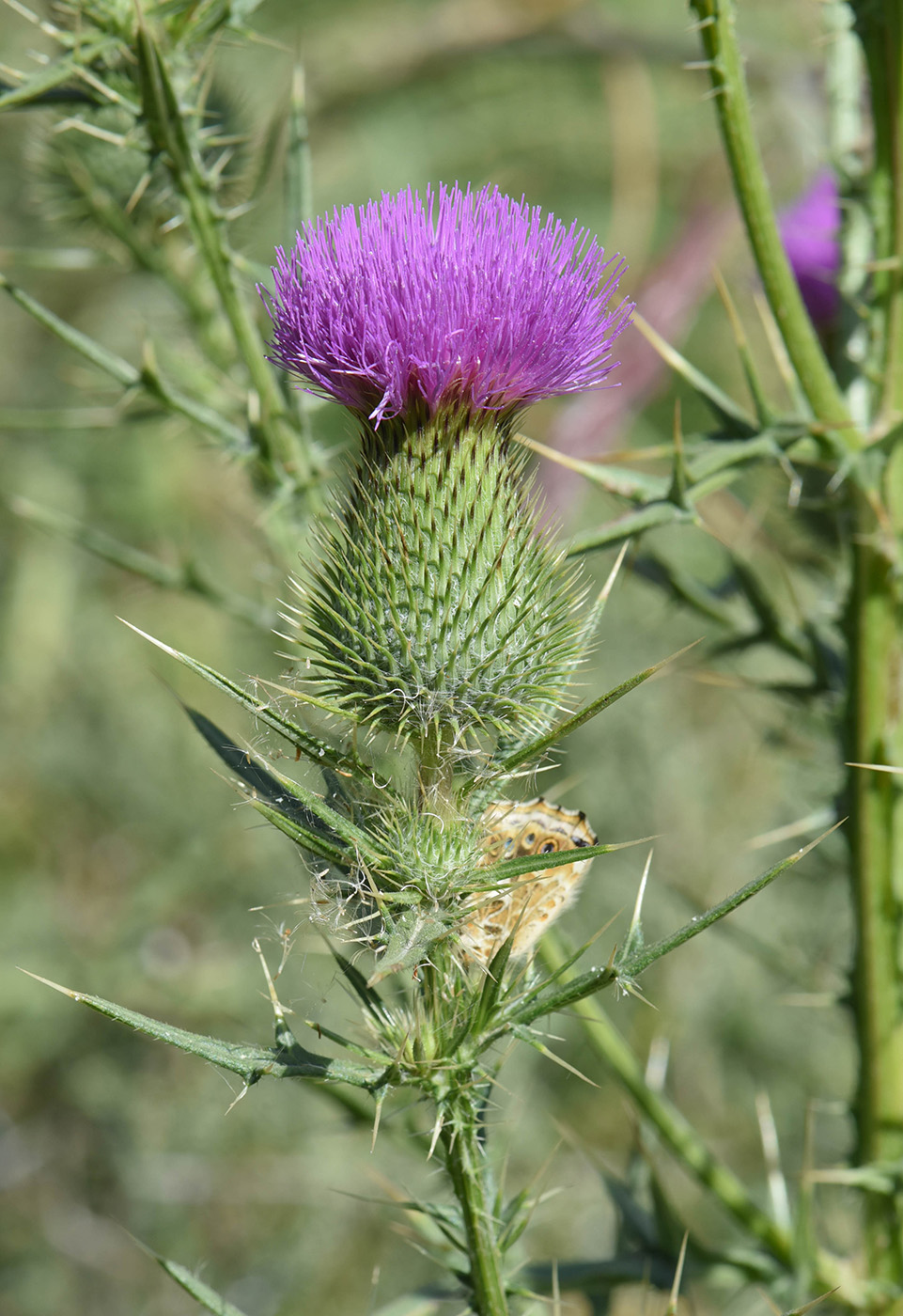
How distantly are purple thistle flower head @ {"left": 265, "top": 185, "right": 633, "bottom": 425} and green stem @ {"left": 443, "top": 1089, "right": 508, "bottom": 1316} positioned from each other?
87cm

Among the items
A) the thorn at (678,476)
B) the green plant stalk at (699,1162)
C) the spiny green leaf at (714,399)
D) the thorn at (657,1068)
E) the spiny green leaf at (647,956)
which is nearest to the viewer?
the spiny green leaf at (647,956)

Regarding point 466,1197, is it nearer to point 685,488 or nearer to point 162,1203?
point 685,488

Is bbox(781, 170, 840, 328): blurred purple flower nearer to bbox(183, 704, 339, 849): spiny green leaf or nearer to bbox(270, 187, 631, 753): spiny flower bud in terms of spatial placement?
bbox(270, 187, 631, 753): spiny flower bud

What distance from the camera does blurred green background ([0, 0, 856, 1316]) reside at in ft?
12.2

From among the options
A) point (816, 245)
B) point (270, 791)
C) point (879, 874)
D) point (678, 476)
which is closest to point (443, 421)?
point (678, 476)

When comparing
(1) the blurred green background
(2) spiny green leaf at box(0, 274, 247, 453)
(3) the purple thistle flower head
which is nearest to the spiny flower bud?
(3) the purple thistle flower head

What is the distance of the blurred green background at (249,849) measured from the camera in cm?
373

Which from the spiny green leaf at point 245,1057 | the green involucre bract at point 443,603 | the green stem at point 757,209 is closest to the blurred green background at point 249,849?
the green stem at point 757,209

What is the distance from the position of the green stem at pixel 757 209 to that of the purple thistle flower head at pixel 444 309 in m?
0.42

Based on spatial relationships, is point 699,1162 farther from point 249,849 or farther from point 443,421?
point 249,849

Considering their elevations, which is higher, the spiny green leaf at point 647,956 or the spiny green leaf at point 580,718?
the spiny green leaf at point 580,718

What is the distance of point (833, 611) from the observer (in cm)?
236

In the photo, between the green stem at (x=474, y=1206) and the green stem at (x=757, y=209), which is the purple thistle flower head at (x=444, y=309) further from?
the green stem at (x=474, y=1206)

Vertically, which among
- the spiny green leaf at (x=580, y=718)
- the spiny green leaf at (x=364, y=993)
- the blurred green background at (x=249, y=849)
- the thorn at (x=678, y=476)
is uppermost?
the thorn at (x=678, y=476)
